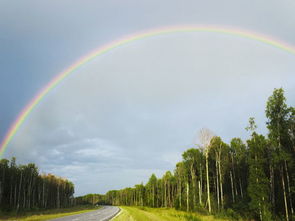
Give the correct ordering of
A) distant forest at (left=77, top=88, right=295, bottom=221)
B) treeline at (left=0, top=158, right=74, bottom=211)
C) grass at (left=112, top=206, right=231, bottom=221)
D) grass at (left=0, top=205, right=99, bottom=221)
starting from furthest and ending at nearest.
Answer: treeline at (left=0, top=158, right=74, bottom=211), distant forest at (left=77, top=88, right=295, bottom=221), grass at (left=0, top=205, right=99, bottom=221), grass at (left=112, top=206, right=231, bottom=221)

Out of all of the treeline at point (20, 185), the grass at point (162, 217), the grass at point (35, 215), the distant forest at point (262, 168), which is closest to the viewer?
the grass at point (162, 217)

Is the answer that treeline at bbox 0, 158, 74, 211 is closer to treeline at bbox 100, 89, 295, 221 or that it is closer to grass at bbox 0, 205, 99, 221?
grass at bbox 0, 205, 99, 221

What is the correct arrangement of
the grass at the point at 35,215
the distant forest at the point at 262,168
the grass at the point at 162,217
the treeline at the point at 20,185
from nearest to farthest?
the grass at the point at 162,217 → the grass at the point at 35,215 → the distant forest at the point at 262,168 → the treeline at the point at 20,185

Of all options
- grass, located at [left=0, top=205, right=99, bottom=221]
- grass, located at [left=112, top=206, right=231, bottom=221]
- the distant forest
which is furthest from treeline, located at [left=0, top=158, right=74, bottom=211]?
the distant forest

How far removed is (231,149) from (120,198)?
137 metres

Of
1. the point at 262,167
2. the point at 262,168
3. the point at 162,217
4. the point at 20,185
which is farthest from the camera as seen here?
the point at 20,185

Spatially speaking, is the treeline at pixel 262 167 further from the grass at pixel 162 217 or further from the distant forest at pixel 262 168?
the grass at pixel 162 217

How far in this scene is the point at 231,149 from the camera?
60.4 meters

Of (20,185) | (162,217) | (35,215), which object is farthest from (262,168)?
(20,185)

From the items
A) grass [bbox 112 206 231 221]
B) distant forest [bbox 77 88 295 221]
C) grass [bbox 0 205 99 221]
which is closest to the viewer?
grass [bbox 112 206 231 221]

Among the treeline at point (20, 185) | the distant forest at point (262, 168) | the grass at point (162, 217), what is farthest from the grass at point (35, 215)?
the distant forest at point (262, 168)

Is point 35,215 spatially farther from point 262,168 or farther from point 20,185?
point 262,168

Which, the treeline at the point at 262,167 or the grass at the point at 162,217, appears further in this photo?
the treeline at the point at 262,167

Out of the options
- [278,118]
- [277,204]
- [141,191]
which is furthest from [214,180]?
[141,191]
